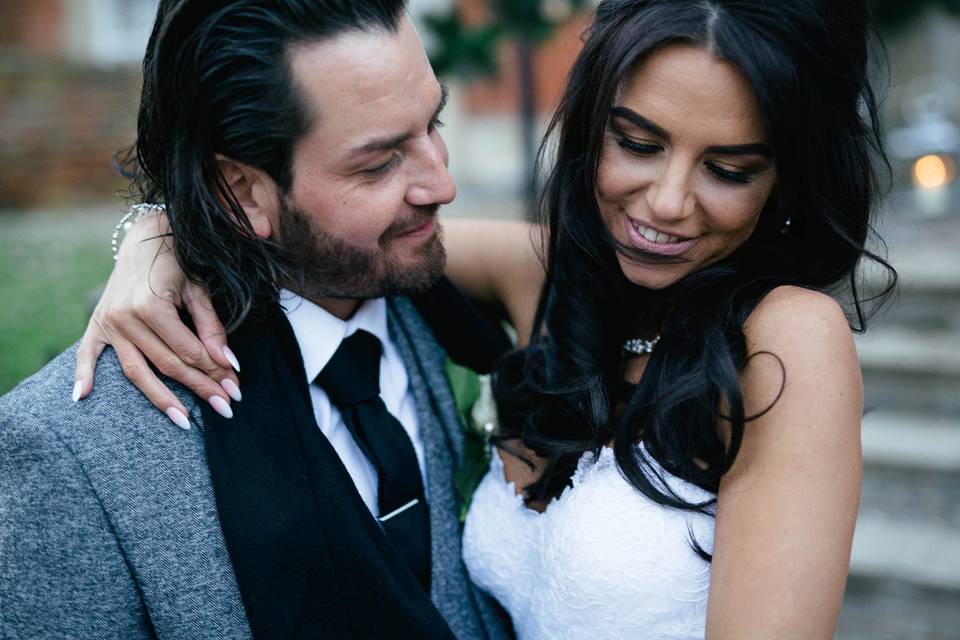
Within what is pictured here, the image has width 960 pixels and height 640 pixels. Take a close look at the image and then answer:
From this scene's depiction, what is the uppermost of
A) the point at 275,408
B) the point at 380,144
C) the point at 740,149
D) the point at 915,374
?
the point at 740,149

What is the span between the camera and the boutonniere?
215cm

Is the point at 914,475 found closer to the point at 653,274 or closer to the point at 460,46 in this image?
the point at 653,274

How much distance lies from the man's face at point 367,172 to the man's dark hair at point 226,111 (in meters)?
0.04

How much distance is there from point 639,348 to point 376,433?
602 mm

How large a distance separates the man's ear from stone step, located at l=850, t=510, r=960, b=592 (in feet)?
9.25

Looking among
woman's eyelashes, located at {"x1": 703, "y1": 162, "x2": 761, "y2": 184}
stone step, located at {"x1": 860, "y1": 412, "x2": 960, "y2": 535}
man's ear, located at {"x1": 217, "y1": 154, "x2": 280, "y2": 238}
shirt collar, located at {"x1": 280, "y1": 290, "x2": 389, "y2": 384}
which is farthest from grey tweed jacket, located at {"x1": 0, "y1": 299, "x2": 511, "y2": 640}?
stone step, located at {"x1": 860, "y1": 412, "x2": 960, "y2": 535}

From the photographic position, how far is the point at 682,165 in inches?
68.1

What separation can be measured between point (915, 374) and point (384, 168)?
3340mm

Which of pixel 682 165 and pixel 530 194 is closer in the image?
pixel 682 165

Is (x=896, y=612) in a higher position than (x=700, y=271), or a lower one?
lower

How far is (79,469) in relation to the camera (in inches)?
64.7

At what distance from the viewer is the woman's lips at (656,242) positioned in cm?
185

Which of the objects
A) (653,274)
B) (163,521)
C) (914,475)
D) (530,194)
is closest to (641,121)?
(653,274)

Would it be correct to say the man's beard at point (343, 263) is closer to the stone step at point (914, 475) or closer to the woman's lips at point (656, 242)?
the woman's lips at point (656, 242)
